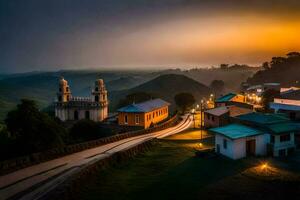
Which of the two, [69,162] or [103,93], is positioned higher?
[103,93]

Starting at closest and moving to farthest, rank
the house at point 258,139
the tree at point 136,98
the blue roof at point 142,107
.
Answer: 1. the house at point 258,139
2. the blue roof at point 142,107
3. the tree at point 136,98

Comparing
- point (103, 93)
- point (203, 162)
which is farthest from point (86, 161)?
point (103, 93)

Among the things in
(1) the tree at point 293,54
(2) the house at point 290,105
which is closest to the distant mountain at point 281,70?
(1) the tree at point 293,54

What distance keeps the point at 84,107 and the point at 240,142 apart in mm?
47233

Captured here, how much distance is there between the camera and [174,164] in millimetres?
30312

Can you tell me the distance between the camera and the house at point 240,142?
31828 mm

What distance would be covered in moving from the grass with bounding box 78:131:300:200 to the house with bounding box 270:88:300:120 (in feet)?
66.9

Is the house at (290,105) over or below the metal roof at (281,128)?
over

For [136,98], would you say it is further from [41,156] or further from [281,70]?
[281,70]

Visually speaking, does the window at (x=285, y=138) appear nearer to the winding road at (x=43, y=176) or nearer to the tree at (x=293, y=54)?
the winding road at (x=43, y=176)

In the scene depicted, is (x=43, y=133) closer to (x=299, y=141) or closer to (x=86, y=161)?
(x=86, y=161)

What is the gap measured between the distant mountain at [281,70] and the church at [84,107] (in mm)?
76671

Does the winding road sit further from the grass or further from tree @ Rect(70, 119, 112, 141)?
tree @ Rect(70, 119, 112, 141)

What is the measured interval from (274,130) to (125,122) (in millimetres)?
30886
